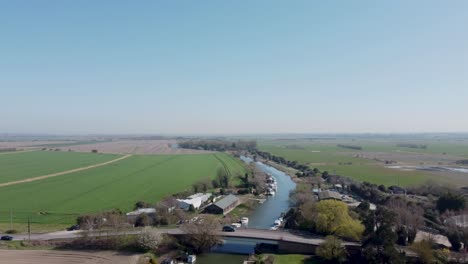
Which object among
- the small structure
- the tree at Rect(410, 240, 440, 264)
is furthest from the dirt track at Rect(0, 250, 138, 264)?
the small structure

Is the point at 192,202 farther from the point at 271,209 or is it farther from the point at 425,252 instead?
the point at 425,252

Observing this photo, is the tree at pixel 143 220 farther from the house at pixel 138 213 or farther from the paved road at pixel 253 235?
the paved road at pixel 253 235

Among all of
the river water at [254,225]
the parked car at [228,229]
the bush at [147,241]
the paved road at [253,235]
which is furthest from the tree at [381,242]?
the bush at [147,241]

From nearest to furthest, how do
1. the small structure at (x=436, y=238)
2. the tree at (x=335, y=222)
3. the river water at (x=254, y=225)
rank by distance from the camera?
the river water at (x=254, y=225), the small structure at (x=436, y=238), the tree at (x=335, y=222)

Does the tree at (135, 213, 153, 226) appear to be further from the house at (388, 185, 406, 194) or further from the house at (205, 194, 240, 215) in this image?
the house at (388, 185, 406, 194)

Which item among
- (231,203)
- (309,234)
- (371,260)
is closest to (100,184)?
(231,203)

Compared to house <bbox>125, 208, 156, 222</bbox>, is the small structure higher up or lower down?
lower down
